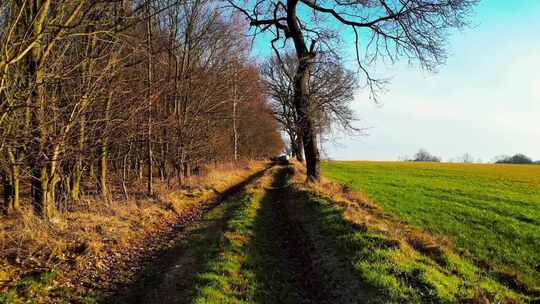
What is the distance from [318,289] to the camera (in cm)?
625

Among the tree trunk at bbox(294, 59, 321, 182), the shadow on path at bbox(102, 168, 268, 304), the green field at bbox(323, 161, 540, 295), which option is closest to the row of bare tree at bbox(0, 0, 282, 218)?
the shadow on path at bbox(102, 168, 268, 304)

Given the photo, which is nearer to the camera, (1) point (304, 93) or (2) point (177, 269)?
(2) point (177, 269)

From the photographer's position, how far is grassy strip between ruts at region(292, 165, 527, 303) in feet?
17.9

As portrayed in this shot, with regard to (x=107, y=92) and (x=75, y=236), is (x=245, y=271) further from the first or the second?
(x=107, y=92)

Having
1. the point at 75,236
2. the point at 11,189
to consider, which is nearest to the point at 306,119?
the point at 75,236

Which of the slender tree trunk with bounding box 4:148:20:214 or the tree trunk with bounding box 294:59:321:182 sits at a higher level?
the tree trunk with bounding box 294:59:321:182

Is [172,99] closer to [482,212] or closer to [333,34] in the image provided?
[333,34]

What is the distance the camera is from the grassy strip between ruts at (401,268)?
5457 mm

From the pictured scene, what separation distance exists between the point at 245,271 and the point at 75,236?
4.26m

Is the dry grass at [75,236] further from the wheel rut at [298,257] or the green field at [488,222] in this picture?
the green field at [488,222]

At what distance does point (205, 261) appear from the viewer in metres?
7.25

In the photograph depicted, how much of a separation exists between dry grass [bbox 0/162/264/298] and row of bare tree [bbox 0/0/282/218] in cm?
82

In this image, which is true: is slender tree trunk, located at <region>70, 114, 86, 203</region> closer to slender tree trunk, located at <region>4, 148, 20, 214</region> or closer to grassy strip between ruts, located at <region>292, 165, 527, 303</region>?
slender tree trunk, located at <region>4, 148, 20, 214</region>

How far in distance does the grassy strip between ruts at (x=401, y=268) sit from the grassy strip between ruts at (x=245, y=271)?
52.1 inches
